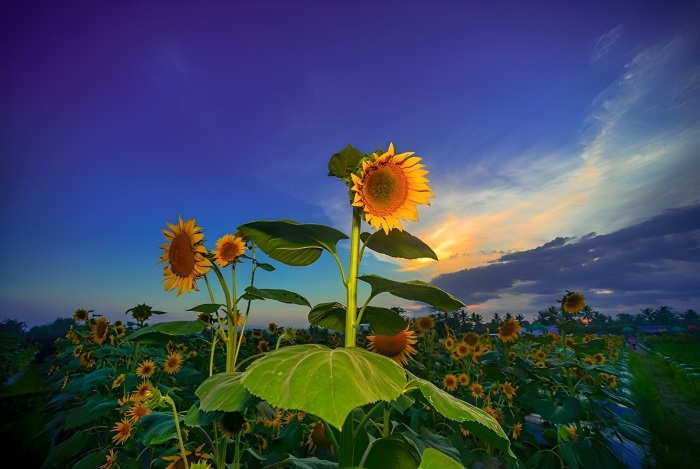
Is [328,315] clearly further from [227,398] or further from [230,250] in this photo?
[230,250]

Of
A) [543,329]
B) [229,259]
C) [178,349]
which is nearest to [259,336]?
[178,349]

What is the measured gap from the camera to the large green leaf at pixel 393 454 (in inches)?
43.9

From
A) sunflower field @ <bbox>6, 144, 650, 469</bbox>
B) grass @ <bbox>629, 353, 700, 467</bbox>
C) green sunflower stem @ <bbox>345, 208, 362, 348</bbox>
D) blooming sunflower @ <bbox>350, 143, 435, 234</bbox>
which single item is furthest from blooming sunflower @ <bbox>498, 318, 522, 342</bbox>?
green sunflower stem @ <bbox>345, 208, 362, 348</bbox>

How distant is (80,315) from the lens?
Answer: 4.36 metres

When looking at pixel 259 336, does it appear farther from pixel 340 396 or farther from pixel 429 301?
pixel 340 396

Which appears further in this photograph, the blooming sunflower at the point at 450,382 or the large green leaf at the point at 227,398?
the blooming sunflower at the point at 450,382

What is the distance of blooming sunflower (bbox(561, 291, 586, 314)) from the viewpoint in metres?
3.74

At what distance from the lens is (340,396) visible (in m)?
0.69

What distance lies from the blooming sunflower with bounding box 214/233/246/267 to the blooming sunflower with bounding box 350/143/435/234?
3.12 feet

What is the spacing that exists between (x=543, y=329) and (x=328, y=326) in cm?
354

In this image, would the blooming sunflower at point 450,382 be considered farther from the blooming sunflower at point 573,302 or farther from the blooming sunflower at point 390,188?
the blooming sunflower at point 390,188

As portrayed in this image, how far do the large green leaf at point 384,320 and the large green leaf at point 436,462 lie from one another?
551 mm

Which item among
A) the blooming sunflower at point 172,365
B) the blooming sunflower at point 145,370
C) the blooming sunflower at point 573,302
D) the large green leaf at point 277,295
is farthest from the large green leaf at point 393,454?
the blooming sunflower at point 573,302

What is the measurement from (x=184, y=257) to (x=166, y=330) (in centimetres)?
48
